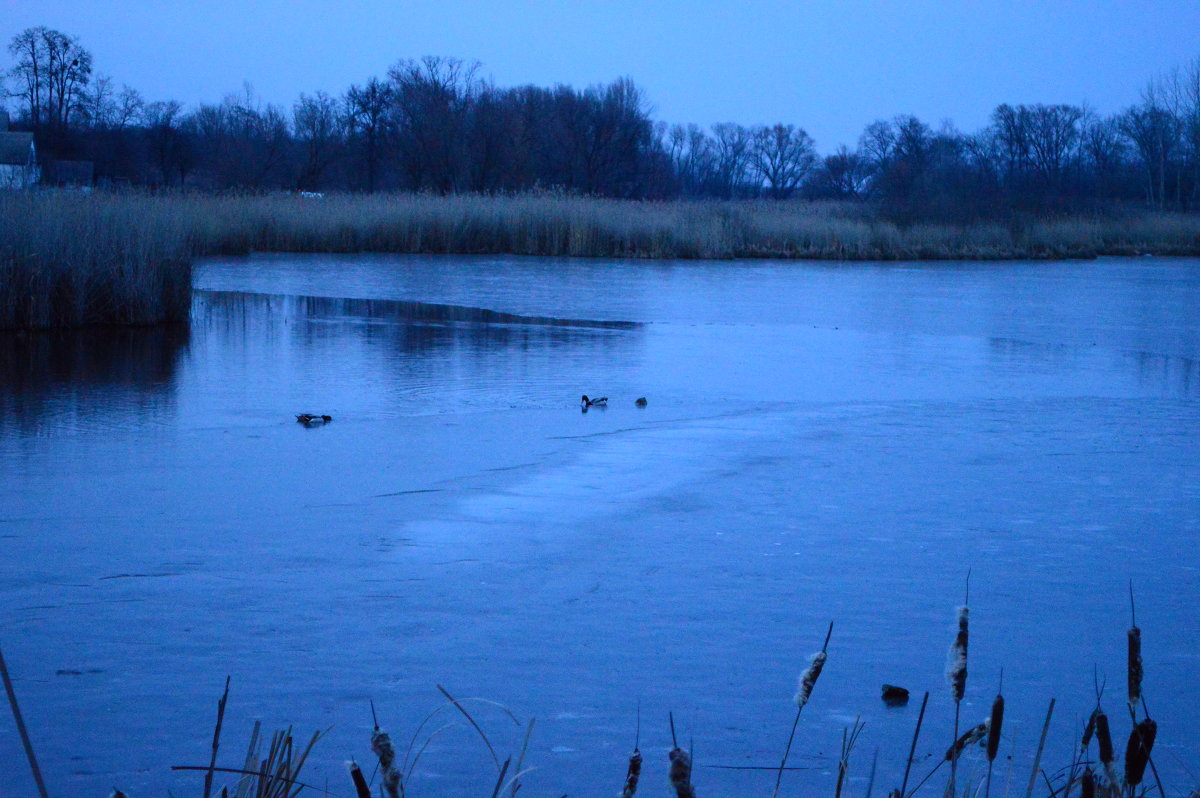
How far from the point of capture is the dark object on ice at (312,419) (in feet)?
20.8

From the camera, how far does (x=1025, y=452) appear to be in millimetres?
5789

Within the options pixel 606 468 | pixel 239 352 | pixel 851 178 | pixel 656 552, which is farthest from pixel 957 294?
pixel 851 178

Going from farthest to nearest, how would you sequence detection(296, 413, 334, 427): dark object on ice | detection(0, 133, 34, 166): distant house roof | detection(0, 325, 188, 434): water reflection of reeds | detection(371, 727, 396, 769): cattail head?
detection(0, 133, 34, 166): distant house roof < detection(0, 325, 188, 434): water reflection of reeds < detection(296, 413, 334, 427): dark object on ice < detection(371, 727, 396, 769): cattail head

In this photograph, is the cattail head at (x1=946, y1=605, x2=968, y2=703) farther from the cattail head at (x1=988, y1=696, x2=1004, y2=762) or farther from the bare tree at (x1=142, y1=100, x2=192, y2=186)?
the bare tree at (x1=142, y1=100, x2=192, y2=186)

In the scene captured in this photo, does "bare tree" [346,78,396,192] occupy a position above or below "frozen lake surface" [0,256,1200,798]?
above

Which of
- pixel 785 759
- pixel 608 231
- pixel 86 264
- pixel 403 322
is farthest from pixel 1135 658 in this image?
pixel 608 231

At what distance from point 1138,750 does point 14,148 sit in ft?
121

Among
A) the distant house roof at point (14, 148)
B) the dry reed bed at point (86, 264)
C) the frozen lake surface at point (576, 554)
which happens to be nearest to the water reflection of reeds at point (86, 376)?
the frozen lake surface at point (576, 554)

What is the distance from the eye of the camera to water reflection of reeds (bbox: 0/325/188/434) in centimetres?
645

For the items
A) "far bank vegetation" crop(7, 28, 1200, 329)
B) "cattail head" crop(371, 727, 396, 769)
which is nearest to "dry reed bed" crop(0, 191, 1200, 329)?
"far bank vegetation" crop(7, 28, 1200, 329)

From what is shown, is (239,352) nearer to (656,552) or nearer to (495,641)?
(656,552)

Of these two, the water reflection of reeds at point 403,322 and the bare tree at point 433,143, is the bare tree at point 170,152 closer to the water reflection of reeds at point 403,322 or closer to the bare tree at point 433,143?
the bare tree at point 433,143

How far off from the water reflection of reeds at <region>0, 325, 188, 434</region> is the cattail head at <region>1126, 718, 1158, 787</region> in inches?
225

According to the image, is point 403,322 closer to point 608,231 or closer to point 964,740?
point 964,740
